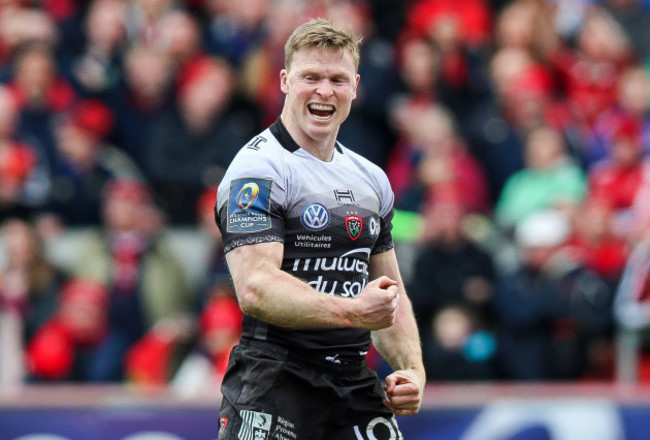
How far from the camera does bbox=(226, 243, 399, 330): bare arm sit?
14.7 ft

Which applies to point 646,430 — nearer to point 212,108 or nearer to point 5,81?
point 212,108

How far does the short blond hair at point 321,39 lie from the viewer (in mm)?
4852

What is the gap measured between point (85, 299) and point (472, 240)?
353cm

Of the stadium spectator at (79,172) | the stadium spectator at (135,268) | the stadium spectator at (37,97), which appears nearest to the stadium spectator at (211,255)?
the stadium spectator at (135,268)

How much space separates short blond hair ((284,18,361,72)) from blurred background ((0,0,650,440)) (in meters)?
4.21

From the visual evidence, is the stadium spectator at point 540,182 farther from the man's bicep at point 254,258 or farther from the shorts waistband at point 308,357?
the man's bicep at point 254,258

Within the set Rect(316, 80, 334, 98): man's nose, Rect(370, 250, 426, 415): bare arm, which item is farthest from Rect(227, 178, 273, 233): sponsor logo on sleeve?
Rect(370, 250, 426, 415): bare arm

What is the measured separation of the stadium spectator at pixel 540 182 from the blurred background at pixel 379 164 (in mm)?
20

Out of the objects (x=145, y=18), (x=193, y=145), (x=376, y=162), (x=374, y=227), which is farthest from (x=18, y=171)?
(x=374, y=227)

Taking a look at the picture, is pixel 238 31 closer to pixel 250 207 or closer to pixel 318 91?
pixel 318 91

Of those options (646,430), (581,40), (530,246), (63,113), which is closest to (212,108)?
(63,113)

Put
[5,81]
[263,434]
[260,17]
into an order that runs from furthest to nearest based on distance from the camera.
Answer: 1. [260,17]
2. [5,81]
3. [263,434]

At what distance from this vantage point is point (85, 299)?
10102mm

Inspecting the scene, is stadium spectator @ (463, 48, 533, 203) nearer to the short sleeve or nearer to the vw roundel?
the vw roundel
